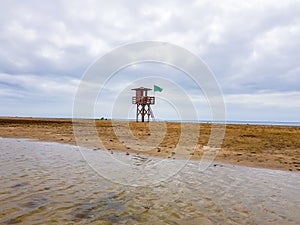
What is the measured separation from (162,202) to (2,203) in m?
3.88

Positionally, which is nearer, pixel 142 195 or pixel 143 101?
pixel 142 195

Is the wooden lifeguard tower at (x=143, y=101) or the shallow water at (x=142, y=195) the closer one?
the shallow water at (x=142, y=195)

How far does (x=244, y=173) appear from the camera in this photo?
10.7 metres

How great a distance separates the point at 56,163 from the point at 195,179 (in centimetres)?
648

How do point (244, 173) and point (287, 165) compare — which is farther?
point (287, 165)

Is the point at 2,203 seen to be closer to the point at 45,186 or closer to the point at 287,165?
the point at 45,186

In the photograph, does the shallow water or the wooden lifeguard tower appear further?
the wooden lifeguard tower

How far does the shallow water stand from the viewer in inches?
218

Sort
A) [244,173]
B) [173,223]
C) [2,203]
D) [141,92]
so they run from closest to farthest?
[173,223]
[2,203]
[244,173]
[141,92]

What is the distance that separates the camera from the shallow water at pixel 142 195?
553 centimetres

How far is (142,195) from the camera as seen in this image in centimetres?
732

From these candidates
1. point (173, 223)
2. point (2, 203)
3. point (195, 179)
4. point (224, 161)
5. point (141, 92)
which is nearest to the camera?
point (173, 223)

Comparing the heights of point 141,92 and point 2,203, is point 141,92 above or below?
above

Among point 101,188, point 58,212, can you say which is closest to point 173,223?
point 58,212
